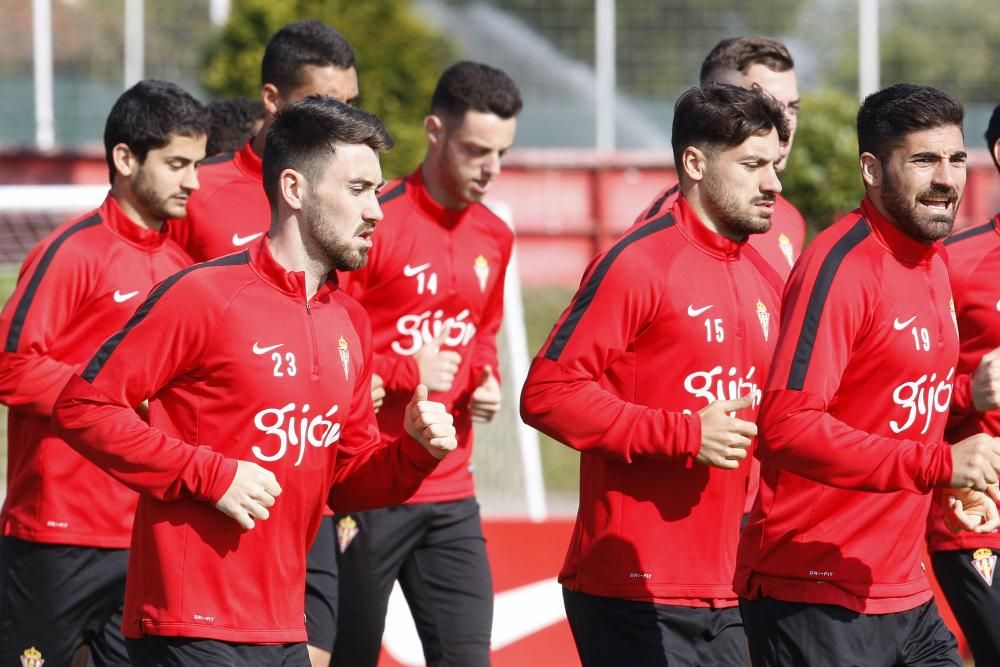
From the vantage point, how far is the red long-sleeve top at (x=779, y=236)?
6.47 m

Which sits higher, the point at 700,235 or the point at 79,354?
the point at 700,235

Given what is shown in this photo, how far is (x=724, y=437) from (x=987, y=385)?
2.76 ft

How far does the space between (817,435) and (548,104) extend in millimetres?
16234

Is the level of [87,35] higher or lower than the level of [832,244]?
higher

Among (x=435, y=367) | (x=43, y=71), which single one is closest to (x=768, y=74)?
(x=435, y=367)

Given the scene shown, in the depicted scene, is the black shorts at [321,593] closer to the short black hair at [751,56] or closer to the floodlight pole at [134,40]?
the short black hair at [751,56]

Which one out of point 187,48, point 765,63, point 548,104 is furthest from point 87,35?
point 765,63

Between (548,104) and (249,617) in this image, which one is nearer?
(249,617)

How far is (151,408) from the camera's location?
4.80 metres

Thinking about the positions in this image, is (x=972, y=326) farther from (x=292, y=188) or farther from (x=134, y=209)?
(x=134, y=209)

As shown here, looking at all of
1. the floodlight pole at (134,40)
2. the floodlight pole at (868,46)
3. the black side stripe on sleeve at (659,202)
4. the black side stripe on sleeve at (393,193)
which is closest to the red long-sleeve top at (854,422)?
the black side stripe on sleeve at (659,202)

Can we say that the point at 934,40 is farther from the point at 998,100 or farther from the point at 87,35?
the point at 87,35

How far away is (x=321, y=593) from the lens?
252 inches

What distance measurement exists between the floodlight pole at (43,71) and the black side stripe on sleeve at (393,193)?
1453 centimetres
